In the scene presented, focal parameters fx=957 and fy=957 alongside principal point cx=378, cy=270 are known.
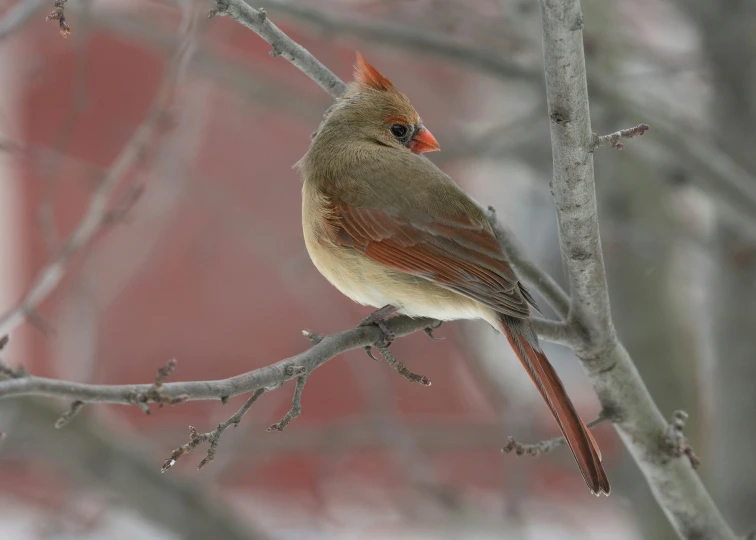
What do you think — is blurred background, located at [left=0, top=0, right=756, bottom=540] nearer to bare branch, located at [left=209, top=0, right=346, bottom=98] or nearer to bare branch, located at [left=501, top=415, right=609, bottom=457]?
bare branch, located at [left=209, top=0, right=346, bottom=98]

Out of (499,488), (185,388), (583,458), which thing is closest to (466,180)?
(499,488)

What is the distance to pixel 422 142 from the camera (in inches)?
114

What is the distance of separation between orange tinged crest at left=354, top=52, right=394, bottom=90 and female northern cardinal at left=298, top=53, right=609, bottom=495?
0.03 ft

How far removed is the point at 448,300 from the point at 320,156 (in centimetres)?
66

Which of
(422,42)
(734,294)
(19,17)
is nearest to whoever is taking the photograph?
(19,17)

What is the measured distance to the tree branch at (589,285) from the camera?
5.50 ft

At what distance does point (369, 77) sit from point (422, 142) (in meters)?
0.25

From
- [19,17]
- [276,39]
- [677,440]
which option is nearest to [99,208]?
[19,17]

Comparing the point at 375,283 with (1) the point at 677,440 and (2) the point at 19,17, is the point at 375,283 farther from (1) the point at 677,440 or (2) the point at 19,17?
(2) the point at 19,17

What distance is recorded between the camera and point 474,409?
6.94 m

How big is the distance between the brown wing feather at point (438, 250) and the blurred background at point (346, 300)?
71 cm

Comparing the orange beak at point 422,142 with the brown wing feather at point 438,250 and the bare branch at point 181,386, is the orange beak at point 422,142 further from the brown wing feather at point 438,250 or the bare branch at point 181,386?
the bare branch at point 181,386

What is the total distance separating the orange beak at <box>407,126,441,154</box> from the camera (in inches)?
114

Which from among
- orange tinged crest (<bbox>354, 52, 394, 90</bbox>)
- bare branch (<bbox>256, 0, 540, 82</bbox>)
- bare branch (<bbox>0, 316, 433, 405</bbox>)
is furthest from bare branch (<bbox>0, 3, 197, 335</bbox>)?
bare branch (<bbox>0, 316, 433, 405</bbox>)
